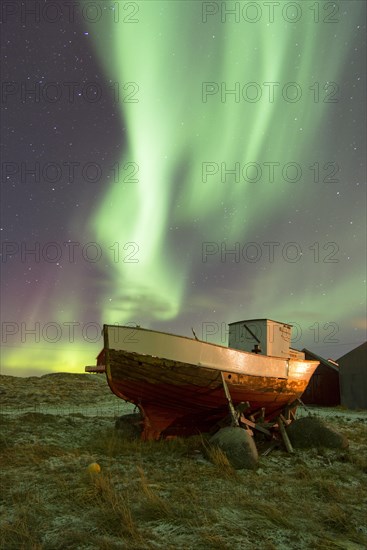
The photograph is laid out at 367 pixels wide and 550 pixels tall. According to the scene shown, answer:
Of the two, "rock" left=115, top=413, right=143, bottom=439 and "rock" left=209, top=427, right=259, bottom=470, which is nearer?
"rock" left=209, top=427, right=259, bottom=470

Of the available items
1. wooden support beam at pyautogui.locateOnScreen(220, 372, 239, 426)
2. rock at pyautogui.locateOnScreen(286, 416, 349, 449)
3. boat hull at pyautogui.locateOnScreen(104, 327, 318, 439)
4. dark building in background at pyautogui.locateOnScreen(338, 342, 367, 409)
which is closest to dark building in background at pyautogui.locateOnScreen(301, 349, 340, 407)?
dark building in background at pyautogui.locateOnScreen(338, 342, 367, 409)

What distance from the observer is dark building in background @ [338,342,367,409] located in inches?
1141

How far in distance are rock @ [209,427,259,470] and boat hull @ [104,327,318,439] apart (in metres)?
1.70

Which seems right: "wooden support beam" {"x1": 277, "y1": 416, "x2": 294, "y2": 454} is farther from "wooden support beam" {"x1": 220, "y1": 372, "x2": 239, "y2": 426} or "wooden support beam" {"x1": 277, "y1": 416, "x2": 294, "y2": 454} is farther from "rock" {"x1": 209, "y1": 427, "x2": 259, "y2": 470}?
"rock" {"x1": 209, "y1": 427, "x2": 259, "y2": 470}

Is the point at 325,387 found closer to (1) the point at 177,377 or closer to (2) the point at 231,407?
(2) the point at 231,407

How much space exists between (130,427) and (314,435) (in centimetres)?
560

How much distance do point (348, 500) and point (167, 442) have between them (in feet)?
17.3

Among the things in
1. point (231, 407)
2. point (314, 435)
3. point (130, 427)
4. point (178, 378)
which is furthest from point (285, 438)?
point (130, 427)

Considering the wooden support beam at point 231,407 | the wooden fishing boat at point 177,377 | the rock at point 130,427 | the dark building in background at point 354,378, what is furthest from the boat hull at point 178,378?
the dark building in background at point 354,378

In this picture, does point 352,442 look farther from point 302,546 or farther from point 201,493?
point 302,546

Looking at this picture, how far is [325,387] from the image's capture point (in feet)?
106

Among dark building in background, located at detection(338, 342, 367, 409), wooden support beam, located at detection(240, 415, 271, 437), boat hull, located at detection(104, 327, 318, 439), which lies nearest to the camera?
boat hull, located at detection(104, 327, 318, 439)

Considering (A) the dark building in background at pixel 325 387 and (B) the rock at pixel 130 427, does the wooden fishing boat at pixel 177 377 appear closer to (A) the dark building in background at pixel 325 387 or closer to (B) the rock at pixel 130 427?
(B) the rock at pixel 130 427

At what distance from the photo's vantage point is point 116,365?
11.3 meters
